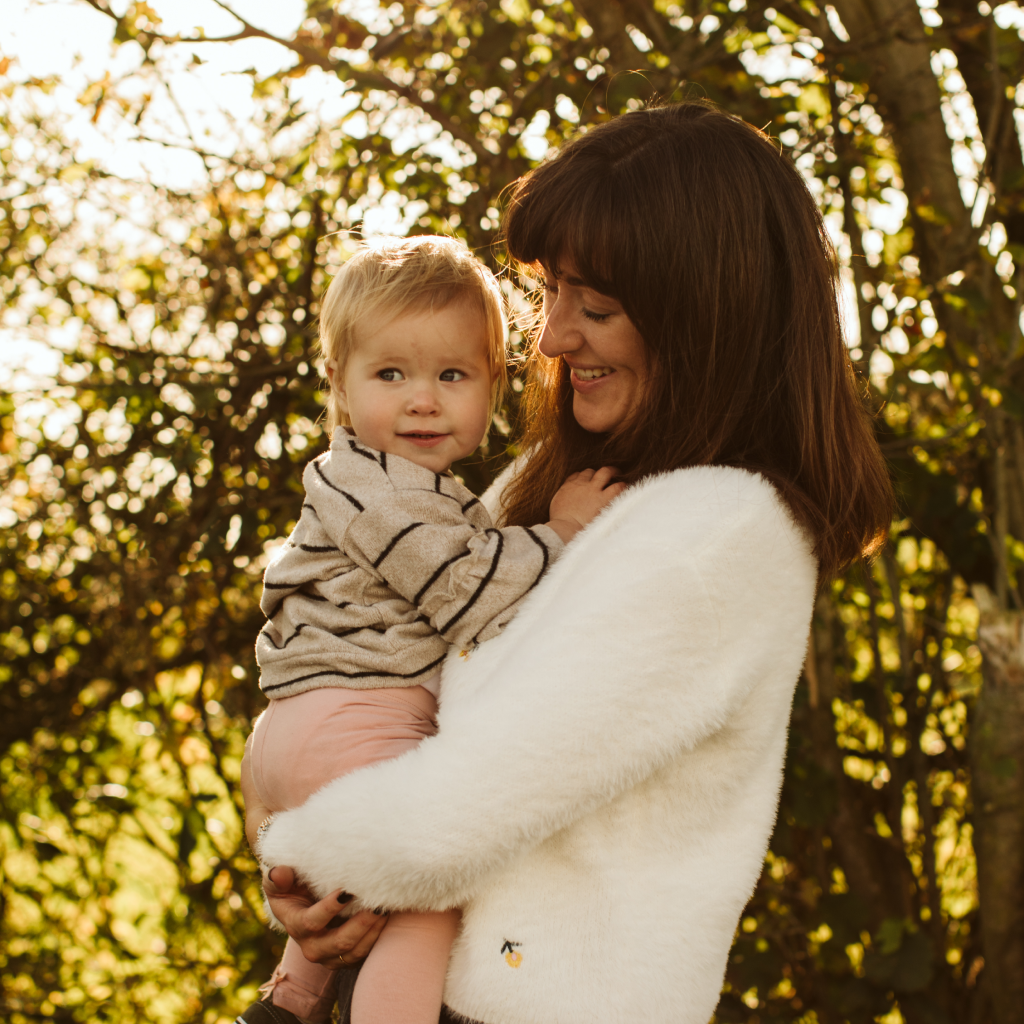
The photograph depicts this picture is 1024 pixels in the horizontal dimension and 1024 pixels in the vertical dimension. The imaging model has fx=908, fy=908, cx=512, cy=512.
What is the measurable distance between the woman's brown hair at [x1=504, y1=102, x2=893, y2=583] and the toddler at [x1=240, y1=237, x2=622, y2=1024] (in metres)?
0.19

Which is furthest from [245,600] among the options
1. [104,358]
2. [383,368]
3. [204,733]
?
[383,368]

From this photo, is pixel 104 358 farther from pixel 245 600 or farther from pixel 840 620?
pixel 840 620

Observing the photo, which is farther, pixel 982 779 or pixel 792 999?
pixel 792 999

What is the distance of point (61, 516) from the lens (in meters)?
3.05

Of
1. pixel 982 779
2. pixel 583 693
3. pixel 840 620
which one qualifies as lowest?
pixel 982 779

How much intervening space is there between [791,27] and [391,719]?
2454mm

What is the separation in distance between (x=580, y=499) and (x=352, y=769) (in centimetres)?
54

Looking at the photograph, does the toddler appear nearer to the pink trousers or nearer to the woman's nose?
the pink trousers

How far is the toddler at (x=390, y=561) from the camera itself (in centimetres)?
129

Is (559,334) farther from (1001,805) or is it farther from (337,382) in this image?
(1001,805)

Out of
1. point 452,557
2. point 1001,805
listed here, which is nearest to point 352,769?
point 452,557

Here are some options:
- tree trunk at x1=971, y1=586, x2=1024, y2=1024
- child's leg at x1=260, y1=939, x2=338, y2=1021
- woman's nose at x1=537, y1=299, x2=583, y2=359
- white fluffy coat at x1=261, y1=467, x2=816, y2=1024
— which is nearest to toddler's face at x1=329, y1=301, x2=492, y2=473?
woman's nose at x1=537, y1=299, x2=583, y2=359

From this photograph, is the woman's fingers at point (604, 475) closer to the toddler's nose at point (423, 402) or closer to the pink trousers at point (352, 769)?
the toddler's nose at point (423, 402)

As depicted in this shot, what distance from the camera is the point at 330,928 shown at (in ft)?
4.11
